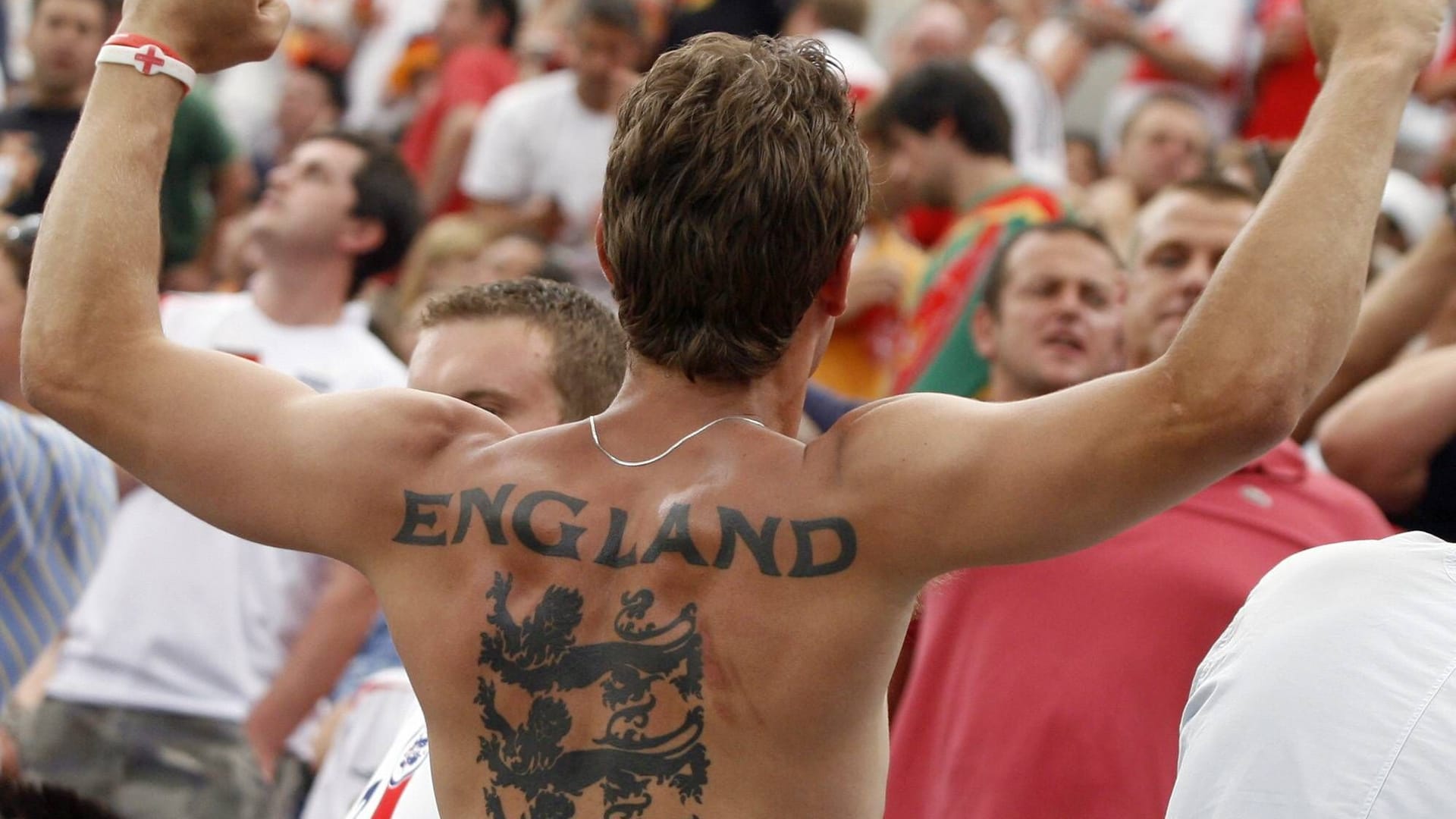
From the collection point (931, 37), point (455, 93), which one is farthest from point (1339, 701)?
point (455, 93)

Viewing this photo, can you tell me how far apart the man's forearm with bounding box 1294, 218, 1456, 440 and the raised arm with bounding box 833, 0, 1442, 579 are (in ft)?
7.78

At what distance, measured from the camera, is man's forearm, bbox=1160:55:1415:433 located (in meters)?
1.61

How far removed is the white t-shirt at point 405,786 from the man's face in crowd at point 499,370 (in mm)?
540

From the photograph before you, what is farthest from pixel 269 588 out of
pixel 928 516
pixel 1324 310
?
pixel 1324 310

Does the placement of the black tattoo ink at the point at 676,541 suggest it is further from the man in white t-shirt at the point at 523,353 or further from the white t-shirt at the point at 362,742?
the white t-shirt at the point at 362,742

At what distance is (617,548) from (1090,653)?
1483mm

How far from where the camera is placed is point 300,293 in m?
5.00

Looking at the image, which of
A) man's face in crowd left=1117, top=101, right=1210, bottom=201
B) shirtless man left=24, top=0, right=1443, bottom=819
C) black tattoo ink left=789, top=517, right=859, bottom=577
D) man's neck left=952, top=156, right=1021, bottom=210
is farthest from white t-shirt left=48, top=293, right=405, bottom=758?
man's face in crowd left=1117, top=101, right=1210, bottom=201

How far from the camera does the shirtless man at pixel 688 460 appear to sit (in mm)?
1697

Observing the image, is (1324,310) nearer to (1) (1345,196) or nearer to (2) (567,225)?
(1) (1345,196)

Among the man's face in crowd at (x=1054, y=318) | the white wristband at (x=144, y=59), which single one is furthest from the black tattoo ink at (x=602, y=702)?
the man's face in crowd at (x=1054, y=318)

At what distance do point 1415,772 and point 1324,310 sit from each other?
1.45 feet

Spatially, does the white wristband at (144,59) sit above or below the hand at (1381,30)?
below

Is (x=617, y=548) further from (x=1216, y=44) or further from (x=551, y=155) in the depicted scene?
(x=1216, y=44)
